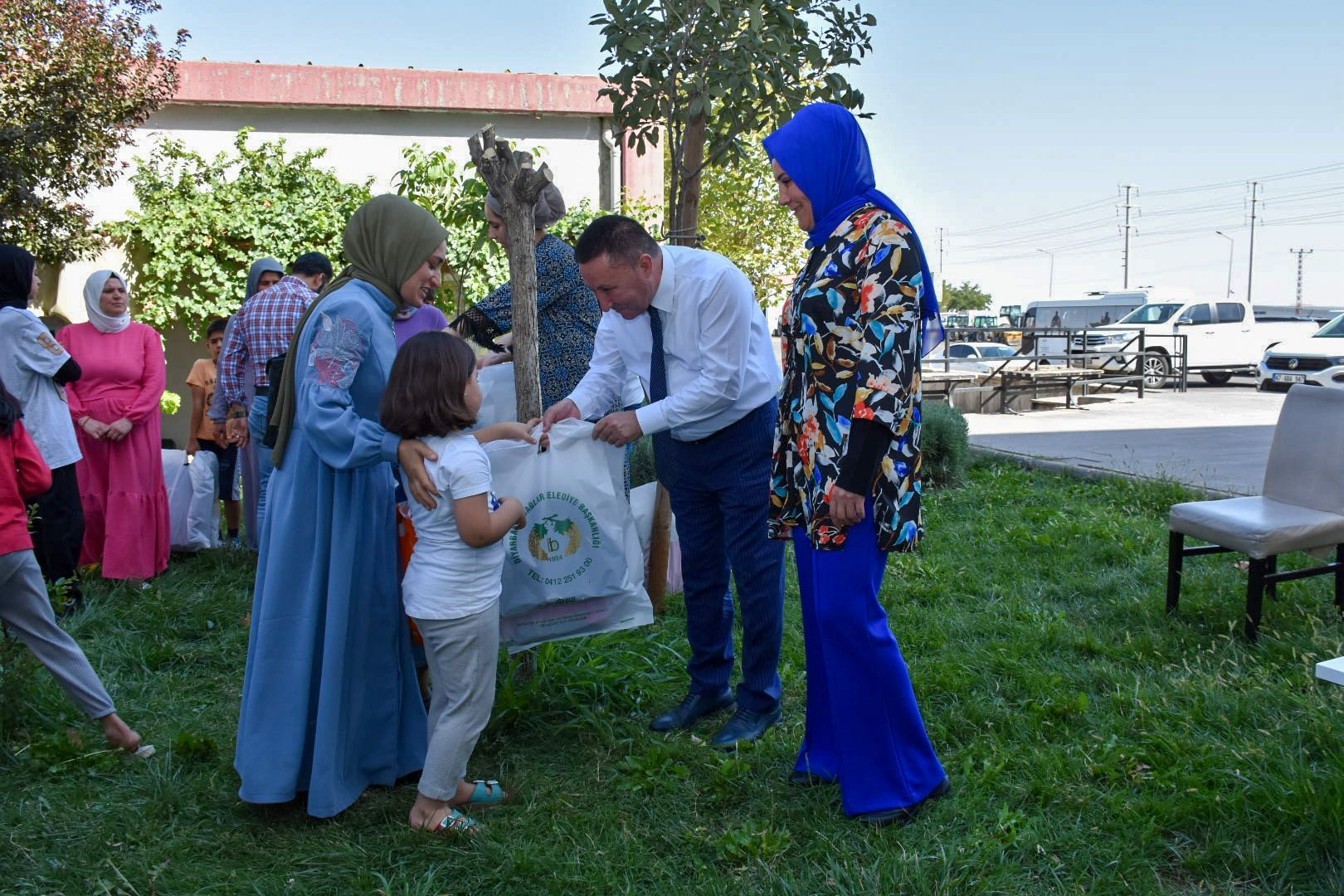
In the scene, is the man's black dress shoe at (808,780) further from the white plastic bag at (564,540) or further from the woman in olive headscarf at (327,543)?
the woman in olive headscarf at (327,543)

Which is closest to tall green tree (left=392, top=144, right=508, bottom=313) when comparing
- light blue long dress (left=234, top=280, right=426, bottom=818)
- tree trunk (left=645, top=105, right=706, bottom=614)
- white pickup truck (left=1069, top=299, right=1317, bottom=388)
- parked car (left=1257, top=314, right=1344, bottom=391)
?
tree trunk (left=645, top=105, right=706, bottom=614)

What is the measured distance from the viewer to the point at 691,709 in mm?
3998

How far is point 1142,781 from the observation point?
128 inches

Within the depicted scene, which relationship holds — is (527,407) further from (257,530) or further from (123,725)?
(257,530)

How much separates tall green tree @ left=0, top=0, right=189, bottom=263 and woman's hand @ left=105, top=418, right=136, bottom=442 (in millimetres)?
4669

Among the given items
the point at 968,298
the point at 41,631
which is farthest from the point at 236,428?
the point at 968,298

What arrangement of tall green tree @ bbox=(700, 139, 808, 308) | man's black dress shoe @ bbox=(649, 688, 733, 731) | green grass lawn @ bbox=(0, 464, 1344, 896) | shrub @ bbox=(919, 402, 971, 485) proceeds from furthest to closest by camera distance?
tall green tree @ bbox=(700, 139, 808, 308) → shrub @ bbox=(919, 402, 971, 485) → man's black dress shoe @ bbox=(649, 688, 733, 731) → green grass lawn @ bbox=(0, 464, 1344, 896)

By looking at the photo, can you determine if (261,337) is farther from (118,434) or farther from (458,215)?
(458,215)

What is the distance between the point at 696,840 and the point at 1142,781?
1349mm

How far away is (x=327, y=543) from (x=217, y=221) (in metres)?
10.1

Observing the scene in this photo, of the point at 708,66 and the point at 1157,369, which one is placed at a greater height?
the point at 708,66

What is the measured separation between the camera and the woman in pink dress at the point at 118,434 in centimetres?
629

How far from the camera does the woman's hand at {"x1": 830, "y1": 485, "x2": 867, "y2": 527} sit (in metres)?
2.90

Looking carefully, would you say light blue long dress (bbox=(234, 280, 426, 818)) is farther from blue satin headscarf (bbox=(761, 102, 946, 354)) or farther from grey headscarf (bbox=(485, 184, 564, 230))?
grey headscarf (bbox=(485, 184, 564, 230))
